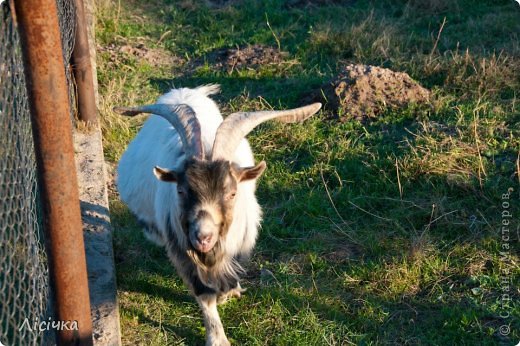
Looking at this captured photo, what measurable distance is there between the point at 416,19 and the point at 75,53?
464 centimetres

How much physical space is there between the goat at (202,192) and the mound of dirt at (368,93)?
2.09 metres

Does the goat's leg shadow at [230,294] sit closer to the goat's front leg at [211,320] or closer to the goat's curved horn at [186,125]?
the goat's front leg at [211,320]

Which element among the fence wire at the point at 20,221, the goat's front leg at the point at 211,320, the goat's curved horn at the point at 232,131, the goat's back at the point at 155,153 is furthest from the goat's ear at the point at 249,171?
the fence wire at the point at 20,221

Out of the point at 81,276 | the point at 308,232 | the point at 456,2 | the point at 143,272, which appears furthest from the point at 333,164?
the point at 456,2

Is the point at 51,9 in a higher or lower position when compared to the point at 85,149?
higher

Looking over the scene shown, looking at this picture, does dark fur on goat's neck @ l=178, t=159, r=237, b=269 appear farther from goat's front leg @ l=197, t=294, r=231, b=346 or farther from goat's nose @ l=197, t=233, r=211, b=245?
goat's front leg @ l=197, t=294, r=231, b=346

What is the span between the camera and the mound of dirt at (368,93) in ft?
22.9

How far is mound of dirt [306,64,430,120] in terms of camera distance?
699 cm

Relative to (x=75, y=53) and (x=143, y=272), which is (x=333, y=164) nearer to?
(x=143, y=272)

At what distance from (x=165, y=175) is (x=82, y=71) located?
9.38 ft

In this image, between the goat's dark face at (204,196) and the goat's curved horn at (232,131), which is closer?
the goat's dark face at (204,196)

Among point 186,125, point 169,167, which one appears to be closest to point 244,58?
point 169,167

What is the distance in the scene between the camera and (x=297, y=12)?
372 inches

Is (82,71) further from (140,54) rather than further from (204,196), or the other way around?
(204,196)
